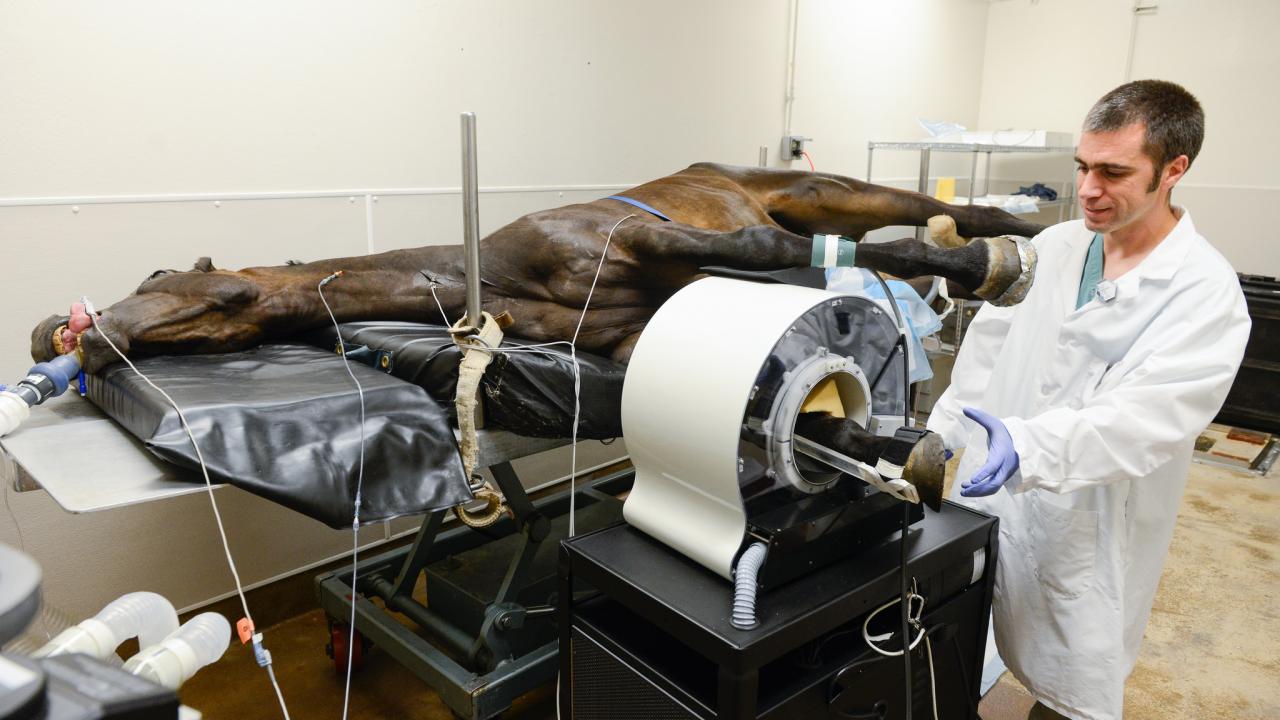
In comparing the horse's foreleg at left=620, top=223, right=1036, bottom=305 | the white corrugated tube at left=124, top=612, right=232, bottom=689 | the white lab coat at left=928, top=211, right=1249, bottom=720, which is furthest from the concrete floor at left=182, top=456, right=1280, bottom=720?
the white corrugated tube at left=124, top=612, right=232, bottom=689

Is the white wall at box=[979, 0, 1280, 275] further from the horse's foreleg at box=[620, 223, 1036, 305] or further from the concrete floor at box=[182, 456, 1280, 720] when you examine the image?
the horse's foreleg at box=[620, 223, 1036, 305]

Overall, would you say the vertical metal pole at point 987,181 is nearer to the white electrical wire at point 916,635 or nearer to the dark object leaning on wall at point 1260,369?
the dark object leaning on wall at point 1260,369

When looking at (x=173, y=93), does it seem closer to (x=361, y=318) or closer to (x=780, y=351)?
(x=361, y=318)

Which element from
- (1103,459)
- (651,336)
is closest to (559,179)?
(651,336)

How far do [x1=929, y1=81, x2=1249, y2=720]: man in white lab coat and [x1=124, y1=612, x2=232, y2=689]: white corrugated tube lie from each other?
108cm

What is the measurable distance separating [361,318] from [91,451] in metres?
0.72

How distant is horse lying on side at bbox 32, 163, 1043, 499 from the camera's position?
5.56 feet

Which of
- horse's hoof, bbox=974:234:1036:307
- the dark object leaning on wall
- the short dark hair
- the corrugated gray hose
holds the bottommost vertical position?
the dark object leaning on wall

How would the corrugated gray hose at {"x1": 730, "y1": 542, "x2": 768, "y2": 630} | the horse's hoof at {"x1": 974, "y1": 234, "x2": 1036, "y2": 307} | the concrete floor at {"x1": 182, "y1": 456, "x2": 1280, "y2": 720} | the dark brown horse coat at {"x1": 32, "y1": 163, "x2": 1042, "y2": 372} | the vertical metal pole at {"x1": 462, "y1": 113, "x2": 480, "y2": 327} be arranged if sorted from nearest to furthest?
the corrugated gray hose at {"x1": 730, "y1": 542, "x2": 768, "y2": 630} < the vertical metal pole at {"x1": 462, "y1": 113, "x2": 480, "y2": 327} < the horse's hoof at {"x1": 974, "y1": 234, "x2": 1036, "y2": 307} < the dark brown horse coat at {"x1": 32, "y1": 163, "x2": 1042, "y2": 372} < the concrete floor at {"x1": 182, "y1": 456, "x2": 1280, "y2": 720}

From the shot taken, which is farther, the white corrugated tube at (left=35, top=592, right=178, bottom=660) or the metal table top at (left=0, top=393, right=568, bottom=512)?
the metal table top at (left=0, top=393, right=568, bottom=512)

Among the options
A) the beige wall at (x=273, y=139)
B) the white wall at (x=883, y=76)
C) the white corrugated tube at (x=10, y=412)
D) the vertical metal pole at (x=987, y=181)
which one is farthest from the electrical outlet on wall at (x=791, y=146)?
the white corrugated tube at (x=10, y=412)

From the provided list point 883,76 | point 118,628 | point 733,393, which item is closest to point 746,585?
point 733,393

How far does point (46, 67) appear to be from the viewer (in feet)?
6.60

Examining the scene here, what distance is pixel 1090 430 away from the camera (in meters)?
1.37
